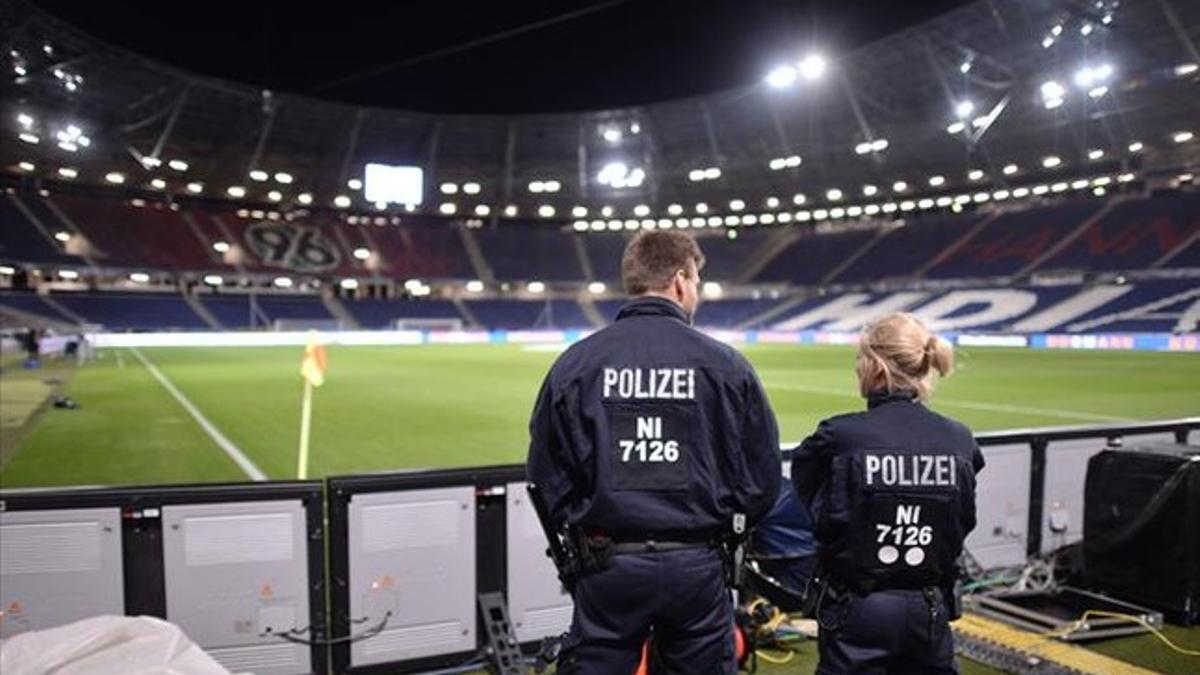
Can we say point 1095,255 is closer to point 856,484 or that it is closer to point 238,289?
point 856,484

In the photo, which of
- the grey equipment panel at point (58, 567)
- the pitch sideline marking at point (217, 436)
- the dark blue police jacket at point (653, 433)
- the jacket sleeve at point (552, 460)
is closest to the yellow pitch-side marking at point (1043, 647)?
the dark blue police jacket at point (653, 433)

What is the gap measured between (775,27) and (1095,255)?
23988 mm

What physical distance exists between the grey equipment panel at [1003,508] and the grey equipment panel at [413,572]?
147 inches

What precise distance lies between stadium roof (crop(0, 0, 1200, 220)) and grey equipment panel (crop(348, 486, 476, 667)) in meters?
15.3

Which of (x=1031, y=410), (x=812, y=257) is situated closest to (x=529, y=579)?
(x=1031, y=410)

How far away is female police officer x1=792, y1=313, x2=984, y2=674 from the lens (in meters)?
2.81

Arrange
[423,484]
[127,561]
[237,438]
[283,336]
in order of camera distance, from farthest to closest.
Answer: [283,336], [237,438], [423,484], [127,561]

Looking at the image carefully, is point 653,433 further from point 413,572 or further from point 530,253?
point 530,253

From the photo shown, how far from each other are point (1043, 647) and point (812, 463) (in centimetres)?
300

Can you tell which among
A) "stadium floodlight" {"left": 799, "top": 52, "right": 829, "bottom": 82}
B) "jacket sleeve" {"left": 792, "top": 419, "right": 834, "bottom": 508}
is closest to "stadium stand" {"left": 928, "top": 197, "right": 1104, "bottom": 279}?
"stadium floodlight" {"left": 799, "top": 52, "right": 829, "bottom": 82}

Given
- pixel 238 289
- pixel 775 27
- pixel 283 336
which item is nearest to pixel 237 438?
pixel 775 27

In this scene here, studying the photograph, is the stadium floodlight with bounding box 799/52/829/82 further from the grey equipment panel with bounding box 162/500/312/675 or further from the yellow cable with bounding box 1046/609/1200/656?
the grey equipment panel with bounding box 162/500/312/675

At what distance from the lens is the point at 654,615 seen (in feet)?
8.66

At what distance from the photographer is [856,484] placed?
2842 mm
